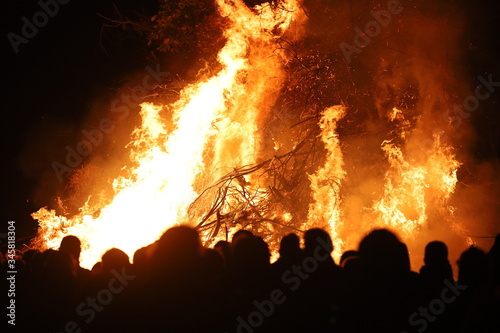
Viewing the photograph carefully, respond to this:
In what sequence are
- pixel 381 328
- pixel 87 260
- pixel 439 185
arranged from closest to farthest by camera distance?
pixel 381 328, pixel 87 260, pixel 439 185

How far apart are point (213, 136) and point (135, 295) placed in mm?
4717

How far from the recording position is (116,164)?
8.59 meters

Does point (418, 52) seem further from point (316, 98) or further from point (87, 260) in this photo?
point (87, 260)

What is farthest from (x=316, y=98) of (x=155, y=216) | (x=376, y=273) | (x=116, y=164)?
(x=376, y=273)
